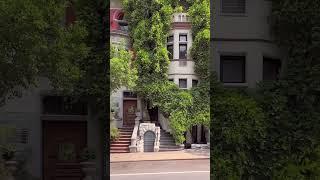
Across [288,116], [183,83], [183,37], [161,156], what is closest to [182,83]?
[183,83]

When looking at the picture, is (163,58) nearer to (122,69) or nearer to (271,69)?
(122,69)

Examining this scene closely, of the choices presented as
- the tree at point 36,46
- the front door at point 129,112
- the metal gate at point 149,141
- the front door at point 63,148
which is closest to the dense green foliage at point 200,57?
the metal gate at point 149,141

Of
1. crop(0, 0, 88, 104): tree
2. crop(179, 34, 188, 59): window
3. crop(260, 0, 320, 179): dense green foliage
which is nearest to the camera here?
crop(179, 34, 188, 59): window

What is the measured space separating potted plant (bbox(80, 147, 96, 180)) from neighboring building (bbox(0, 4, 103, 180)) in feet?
0.27

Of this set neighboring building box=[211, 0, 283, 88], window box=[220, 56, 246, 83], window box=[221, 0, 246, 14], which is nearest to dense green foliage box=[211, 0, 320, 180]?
neighboring building box=[211, 0, 283, 88]

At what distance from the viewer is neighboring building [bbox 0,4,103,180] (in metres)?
7.78

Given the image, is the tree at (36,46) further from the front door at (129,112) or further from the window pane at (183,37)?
the window pane at (183,37)

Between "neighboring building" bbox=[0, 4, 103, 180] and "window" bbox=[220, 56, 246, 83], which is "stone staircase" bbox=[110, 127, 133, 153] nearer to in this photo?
"neighboring building" bbox=[0, 4, 103, 180]

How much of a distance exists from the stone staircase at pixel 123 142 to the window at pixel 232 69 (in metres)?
2.00

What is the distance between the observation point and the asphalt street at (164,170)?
6.31 meters

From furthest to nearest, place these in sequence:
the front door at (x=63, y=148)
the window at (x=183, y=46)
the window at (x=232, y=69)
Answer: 1. the front door at (x=63, y=148)
2. the window at (x=232, y=69)
3. the window at (x=183, y=46)

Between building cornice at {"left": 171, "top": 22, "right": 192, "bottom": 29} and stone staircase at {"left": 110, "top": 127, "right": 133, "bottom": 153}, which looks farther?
stone staircase at {"left": 110, "top": 127, "right": 133, "bottom": 153}

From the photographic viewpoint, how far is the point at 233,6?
769cm

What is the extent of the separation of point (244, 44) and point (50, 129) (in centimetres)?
322
